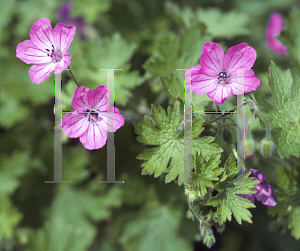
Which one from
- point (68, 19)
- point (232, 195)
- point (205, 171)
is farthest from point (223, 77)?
point (68, 19)

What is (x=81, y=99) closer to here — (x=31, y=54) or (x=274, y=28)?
(x=31, y=54)

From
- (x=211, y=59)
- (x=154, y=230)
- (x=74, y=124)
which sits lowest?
(x=154, y=230)

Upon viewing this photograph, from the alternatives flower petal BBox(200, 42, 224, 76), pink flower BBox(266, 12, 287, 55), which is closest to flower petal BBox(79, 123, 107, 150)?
flower petal BBox(200, 42, 224, 76)

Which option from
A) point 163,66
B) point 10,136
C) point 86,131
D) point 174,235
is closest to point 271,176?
point 174,235

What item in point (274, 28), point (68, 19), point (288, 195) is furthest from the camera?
point (68, 19)

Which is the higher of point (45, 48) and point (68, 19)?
point (68, 19)

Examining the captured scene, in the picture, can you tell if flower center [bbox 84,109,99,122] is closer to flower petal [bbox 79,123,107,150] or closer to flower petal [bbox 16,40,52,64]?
flower petal [bbox 79,123,107,150]

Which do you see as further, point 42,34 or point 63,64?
point 42,34
